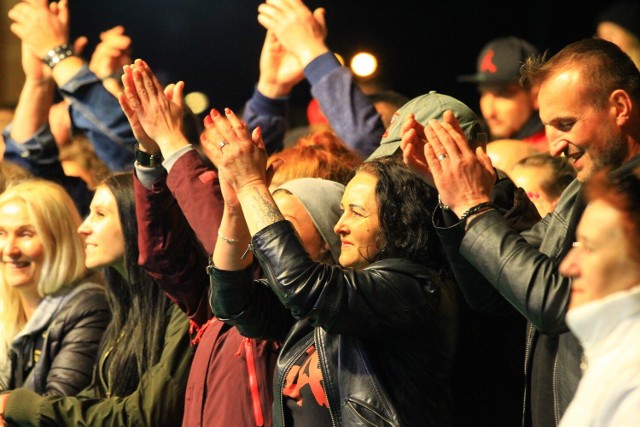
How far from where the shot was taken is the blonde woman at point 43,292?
431 centimetres

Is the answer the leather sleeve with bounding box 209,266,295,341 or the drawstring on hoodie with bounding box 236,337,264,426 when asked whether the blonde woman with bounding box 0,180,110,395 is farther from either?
the leather sleeve with bounding box 209,266,295,341

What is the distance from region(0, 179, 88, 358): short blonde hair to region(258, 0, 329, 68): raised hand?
3.62ft

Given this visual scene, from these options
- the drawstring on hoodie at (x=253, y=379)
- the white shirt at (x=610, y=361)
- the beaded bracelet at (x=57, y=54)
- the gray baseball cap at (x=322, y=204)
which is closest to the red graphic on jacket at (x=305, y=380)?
the drawstring on hoodie at (x=253, y=379)

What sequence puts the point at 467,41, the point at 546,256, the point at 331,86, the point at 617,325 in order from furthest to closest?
the point at 467,41 → the point at 331,86 → the point at 546,256 → the point at 617,325

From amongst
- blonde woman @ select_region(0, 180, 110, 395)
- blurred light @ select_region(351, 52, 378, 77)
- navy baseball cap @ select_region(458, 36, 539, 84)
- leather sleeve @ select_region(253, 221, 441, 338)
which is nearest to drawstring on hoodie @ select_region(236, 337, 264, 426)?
leather sleeve @ select_region(253, 221, 441, 338)

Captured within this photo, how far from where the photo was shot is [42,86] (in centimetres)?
540

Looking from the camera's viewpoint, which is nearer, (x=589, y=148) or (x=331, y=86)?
(x=589, y=148)

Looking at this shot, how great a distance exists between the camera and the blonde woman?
14.1ft

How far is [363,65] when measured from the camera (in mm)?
6742

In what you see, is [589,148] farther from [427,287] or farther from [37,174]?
[37,174]

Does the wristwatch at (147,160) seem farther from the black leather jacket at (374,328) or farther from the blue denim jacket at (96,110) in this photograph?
the blue denim jacket at (96,110)

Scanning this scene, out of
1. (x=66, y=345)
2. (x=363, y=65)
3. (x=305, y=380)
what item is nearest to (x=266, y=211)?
(x=305, y=380)

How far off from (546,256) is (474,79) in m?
2.88

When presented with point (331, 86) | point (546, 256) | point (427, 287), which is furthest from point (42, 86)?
point (546, 256)
